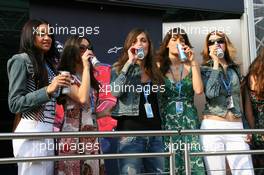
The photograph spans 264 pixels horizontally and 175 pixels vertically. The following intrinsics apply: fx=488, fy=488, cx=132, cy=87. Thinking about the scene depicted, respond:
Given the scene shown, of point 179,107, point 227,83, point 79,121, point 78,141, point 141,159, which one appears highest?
point 227,83

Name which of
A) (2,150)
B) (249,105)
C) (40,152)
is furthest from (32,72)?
(2,150)

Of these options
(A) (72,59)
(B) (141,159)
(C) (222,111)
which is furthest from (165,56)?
(B) (141,159)

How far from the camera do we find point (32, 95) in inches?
98.5

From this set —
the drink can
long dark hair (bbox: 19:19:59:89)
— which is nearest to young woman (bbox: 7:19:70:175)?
long dark hair (bbox: 19:19:59:89)

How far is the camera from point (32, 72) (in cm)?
259

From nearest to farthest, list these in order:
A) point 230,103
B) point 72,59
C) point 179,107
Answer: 1. point 72,59
2. point 179,107
3. point 230,103

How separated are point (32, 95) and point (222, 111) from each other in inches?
47.7

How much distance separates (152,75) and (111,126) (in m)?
0.58

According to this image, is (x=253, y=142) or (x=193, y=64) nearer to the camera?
(x=193, y=64)

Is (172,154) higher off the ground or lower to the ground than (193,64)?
lower

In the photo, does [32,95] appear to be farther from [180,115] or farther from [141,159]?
[180,115]

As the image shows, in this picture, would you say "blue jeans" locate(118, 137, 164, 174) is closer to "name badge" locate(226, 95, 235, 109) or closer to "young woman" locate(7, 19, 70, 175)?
"young woman" locate(7, 19, 70, 175)

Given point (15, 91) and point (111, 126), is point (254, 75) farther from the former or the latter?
point (15, 91)

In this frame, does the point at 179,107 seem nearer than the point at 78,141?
No
